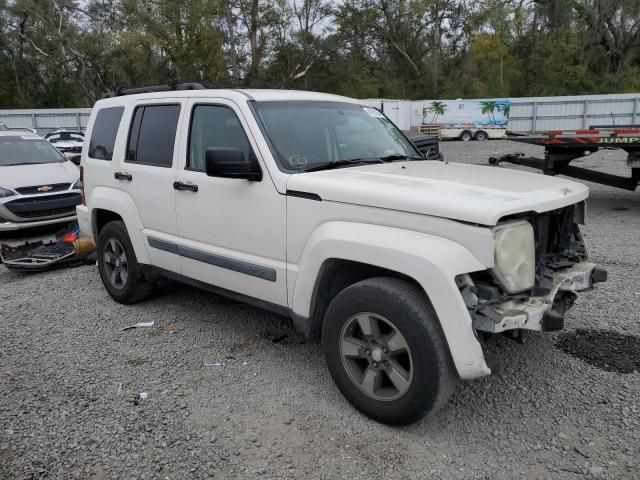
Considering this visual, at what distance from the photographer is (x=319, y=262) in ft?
11.8

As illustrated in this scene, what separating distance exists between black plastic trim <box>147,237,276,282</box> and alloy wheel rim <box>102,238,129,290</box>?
2.16ft

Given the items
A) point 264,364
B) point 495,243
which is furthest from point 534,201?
point 264,364

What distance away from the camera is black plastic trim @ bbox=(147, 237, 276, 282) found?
Answer: 158 inches

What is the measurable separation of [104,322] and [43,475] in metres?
2.29

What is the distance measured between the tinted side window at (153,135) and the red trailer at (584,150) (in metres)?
6.81

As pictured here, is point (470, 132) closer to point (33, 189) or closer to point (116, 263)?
point (33, 189)

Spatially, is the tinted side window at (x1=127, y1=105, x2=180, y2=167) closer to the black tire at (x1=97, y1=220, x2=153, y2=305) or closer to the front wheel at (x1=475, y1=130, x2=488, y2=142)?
the black tire at (x1=97, y1=220, x2=153, y2=305)

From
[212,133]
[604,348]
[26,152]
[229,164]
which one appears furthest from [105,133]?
[26,152]

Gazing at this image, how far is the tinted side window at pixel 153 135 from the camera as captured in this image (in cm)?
480

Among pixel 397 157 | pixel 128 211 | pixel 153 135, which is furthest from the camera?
pixel 128 211

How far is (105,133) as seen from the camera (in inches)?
223

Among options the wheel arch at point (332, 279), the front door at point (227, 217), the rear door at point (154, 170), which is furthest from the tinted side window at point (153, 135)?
the wheel arch at point (332, 279)

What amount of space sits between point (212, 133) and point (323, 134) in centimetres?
86

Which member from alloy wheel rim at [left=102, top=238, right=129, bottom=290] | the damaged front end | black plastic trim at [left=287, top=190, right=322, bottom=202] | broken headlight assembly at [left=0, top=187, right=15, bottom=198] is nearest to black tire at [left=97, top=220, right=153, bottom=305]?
alloy wheel rim at [left=102, top=238, right=129, bottom=290]
